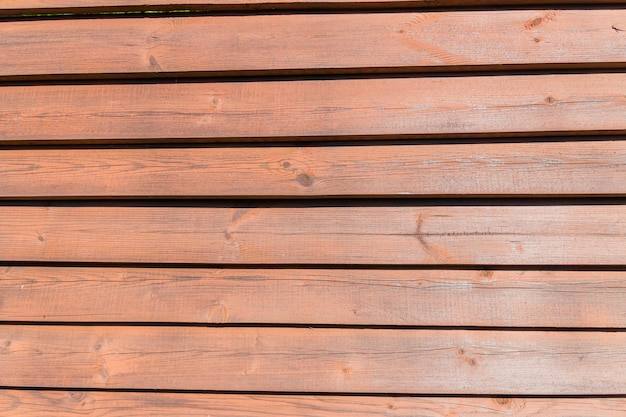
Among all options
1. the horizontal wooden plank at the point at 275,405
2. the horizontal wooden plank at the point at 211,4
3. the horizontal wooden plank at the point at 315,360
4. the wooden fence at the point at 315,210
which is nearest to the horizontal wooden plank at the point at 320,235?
the wooden fence at the point at 315,210

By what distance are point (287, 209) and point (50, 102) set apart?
933 mm

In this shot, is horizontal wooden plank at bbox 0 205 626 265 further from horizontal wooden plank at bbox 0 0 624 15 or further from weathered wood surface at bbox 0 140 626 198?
horizontal wooden plank at bbox 0 0 624 15

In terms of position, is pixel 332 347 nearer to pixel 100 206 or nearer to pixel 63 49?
pixel 100 206

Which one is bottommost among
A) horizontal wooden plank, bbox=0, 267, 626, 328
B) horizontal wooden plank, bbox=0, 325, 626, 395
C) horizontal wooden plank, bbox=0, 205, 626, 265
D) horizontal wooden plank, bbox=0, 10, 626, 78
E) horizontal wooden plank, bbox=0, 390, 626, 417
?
horizontal wooden plank, bbox=0, 390, 626, 417

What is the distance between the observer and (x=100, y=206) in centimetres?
156

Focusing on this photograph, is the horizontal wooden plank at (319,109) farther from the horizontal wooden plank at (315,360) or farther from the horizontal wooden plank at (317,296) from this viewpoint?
the horizontal wooden plank at (315,360)

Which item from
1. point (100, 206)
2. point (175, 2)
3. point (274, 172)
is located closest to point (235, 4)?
point (175, 2)

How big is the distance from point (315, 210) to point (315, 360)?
1.61ft

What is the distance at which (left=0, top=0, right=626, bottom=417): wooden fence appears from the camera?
1442 mm

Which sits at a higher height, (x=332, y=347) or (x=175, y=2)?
(x=175, y=2)

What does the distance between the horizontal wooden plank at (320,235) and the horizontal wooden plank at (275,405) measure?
439 mm

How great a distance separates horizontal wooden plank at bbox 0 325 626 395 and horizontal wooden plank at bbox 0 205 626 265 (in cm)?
24

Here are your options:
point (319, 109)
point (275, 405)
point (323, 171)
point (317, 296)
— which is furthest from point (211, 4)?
point (275, 405)

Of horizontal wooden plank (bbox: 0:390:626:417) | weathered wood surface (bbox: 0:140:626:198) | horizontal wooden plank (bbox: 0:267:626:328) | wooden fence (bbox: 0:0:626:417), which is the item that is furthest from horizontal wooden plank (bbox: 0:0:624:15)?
horizontal wooden plank (bbox: 0:390:626:417)
